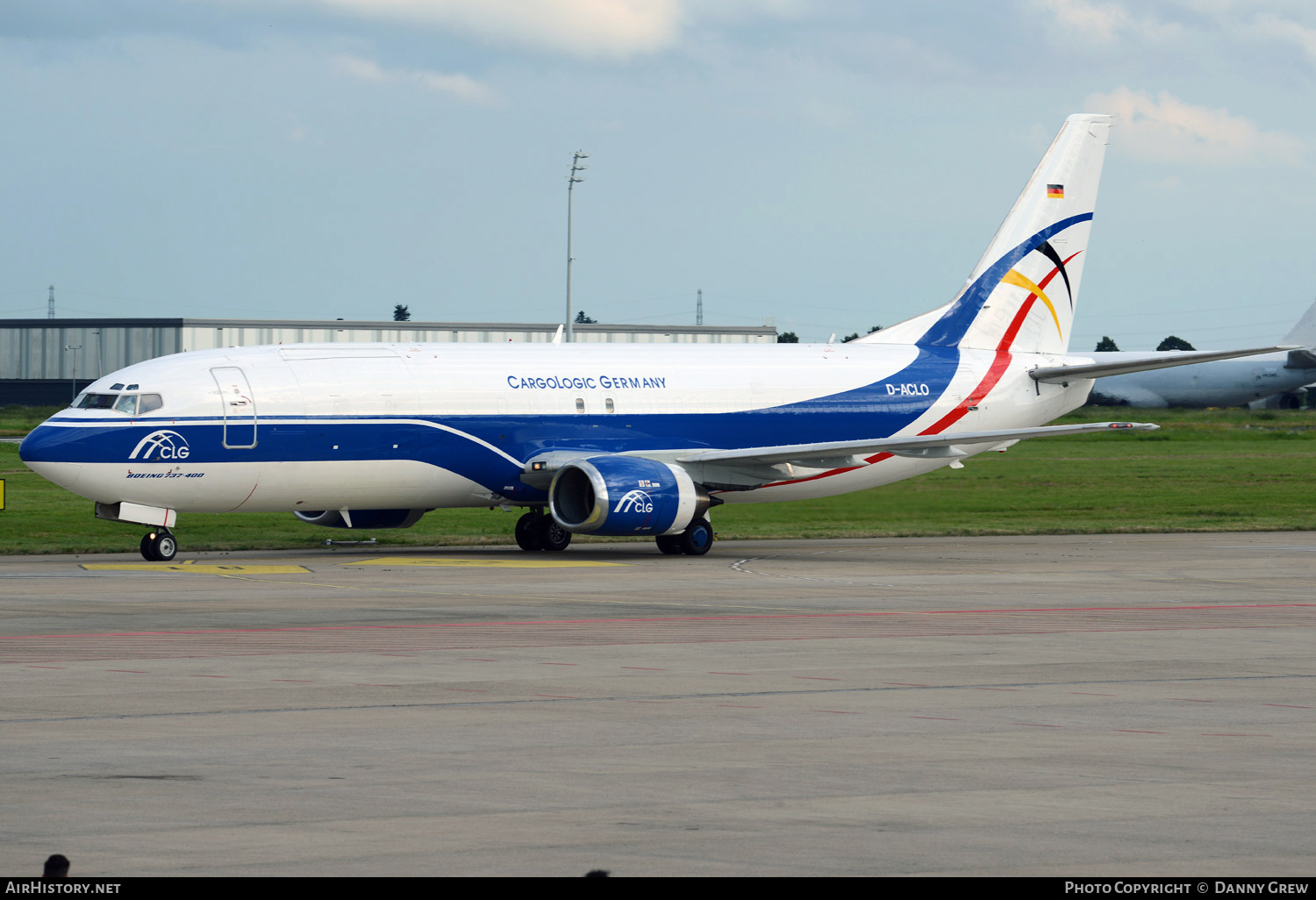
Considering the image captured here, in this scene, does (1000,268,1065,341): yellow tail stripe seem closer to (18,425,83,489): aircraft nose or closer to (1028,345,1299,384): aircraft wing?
(1028,345,1299,384): aircraft wing

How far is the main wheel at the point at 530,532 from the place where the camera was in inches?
1351

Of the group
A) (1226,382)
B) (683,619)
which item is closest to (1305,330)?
(1226,382)

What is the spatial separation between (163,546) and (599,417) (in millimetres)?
8526

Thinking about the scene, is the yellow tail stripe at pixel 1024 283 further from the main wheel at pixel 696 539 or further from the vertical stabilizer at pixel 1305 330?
the vertical stabilizer at pixel 1305 330

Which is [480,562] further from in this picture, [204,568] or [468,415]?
[204,568]

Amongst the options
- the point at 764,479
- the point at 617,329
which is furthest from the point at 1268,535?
the point at 617,329

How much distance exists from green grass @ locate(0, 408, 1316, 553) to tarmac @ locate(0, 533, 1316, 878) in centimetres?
1228

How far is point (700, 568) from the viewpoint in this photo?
97.3ft

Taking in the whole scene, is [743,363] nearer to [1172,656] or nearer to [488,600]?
[488,600]

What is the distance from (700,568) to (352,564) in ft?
20.0

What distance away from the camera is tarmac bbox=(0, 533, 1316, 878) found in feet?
29.4

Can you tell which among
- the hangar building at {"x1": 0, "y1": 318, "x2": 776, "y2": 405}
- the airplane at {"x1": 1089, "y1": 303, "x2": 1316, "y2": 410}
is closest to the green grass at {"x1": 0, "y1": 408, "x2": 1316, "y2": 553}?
the hangar building at {"x1": 0, "y1": 318, "x2": 776, "y2": 405}

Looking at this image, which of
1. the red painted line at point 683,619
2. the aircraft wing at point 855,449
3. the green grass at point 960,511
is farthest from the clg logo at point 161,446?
the red painted line at point 683,619

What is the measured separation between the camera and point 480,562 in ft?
101
